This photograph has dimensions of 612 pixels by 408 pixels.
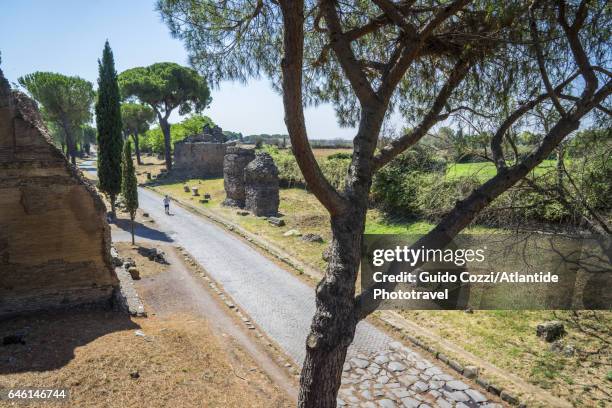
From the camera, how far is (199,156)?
118 ft

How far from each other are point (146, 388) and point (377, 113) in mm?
5273

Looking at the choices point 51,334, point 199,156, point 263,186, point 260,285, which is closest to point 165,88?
point 199,156

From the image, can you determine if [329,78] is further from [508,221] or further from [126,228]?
[126,228]

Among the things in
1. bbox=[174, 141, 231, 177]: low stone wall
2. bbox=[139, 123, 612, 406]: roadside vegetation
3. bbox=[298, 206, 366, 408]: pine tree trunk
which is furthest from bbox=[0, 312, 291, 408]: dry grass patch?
bbox=[174, 141, 231, 177]: low stone wall

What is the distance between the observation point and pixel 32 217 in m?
8.20

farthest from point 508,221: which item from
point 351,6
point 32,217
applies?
point 32,217

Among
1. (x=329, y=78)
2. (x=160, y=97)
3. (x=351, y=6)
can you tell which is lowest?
(x=329, y=78)

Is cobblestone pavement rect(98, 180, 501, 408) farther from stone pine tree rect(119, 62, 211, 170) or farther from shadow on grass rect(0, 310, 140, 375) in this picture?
stone pine tree rect(119, 62, 211, 170)

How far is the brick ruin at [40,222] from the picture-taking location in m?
8.00

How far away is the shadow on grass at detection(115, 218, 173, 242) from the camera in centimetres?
1713

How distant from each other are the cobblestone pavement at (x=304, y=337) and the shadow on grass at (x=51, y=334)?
10.8 ft

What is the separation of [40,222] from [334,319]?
7.13 meters

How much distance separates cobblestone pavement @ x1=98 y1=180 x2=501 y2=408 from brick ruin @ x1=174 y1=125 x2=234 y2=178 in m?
19.9

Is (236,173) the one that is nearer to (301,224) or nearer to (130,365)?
(301,224)
